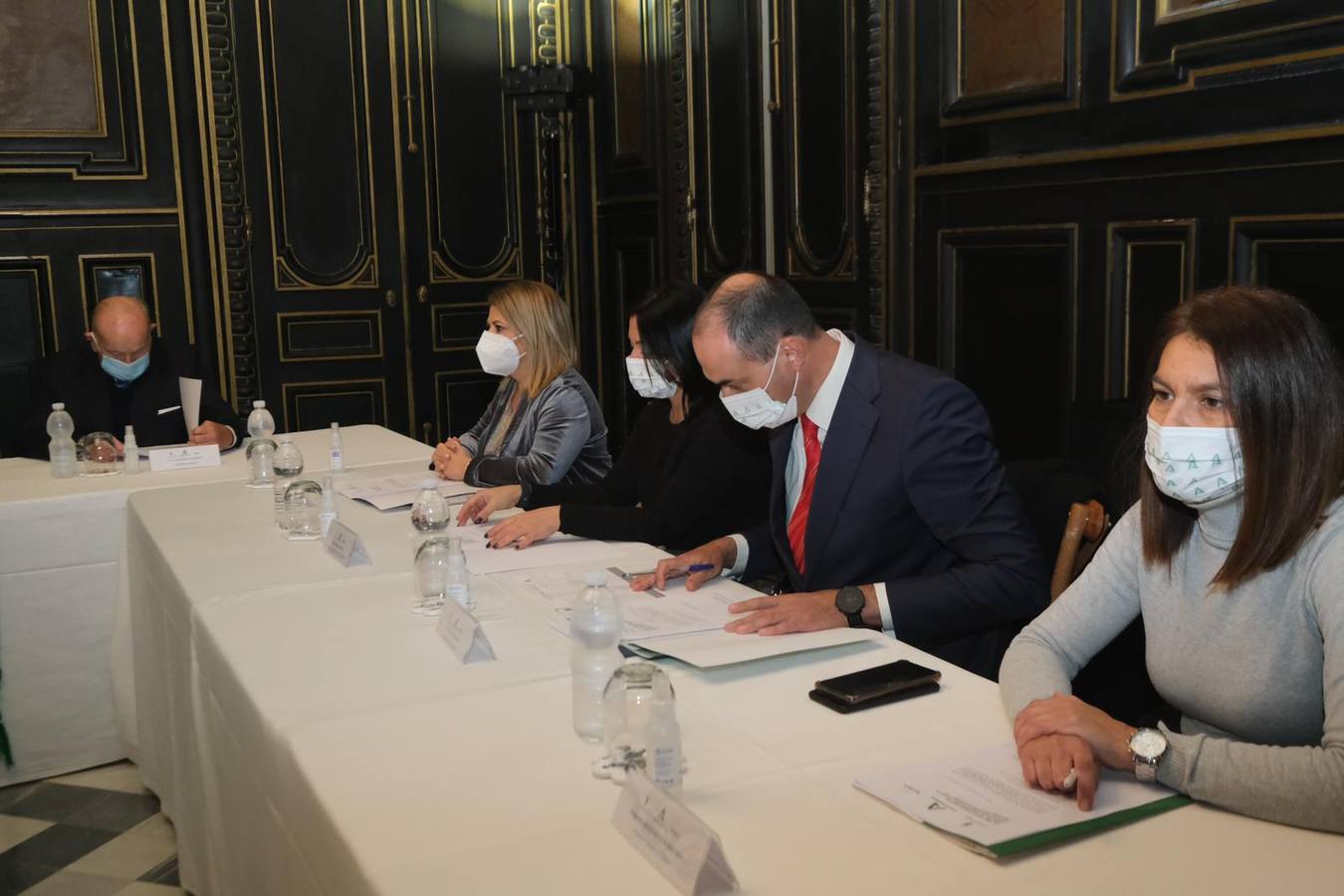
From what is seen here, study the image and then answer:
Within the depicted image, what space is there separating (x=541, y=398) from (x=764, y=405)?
4.71 feet

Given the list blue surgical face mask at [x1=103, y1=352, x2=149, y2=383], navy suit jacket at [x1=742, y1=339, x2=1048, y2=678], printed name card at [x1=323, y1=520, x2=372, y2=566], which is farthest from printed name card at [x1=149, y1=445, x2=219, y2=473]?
navy suit jacket at [x1=742, y1=339, x2=1048, y2=678]

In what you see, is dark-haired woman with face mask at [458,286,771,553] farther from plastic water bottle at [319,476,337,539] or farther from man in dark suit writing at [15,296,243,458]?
man in dark suit writing at [15,296,243,458]

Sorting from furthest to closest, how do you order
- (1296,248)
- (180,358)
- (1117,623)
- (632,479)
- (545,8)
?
(545,8)
(180,358)
(632,479)
(1296,248)
(1117,623)

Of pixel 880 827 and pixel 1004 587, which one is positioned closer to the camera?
pixel 880 827

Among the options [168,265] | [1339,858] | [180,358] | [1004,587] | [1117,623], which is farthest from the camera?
[168,265]

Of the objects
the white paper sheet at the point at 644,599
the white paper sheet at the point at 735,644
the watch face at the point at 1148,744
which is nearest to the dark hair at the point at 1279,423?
the watch face at the point at 1148,744

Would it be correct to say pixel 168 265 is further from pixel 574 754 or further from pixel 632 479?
pixel 574 754

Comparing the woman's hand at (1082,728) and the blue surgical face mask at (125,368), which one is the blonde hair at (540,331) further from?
the woman's hand at (1082,728)

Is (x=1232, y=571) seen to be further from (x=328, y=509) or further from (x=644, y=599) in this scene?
(x=328, y=509)

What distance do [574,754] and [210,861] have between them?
3.52 feet

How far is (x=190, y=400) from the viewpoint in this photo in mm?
4113

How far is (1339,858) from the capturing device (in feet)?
3.97

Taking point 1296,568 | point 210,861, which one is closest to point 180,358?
point 210,861

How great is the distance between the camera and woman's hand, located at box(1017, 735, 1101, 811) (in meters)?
1.31
